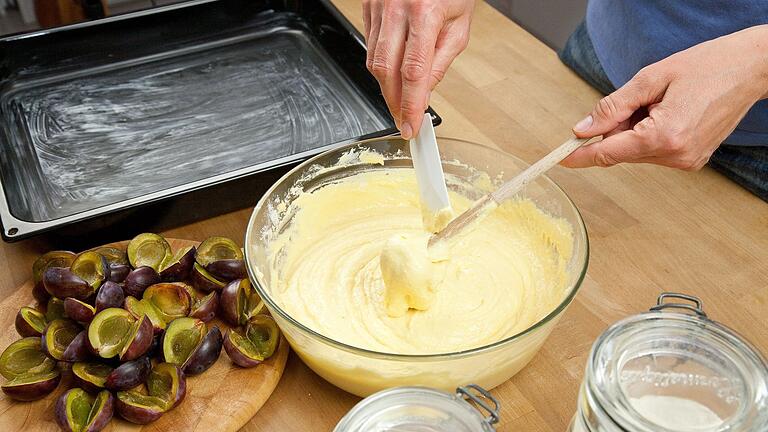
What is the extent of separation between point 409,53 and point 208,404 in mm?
516

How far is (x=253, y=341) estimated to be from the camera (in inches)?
39.1

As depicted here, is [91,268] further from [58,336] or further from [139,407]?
[139,407]

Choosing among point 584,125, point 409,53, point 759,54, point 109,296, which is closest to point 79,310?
point 109,296

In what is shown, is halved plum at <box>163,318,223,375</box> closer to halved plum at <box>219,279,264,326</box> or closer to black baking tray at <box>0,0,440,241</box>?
halved plum at <box>219,279,264,326</box>

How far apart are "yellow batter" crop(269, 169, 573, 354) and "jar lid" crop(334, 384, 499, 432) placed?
27 cm

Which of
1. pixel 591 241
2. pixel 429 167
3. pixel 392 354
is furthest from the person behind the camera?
pixel 591 241

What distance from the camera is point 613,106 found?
39.1 inches

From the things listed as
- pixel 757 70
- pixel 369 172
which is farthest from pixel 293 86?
pixel 757 70

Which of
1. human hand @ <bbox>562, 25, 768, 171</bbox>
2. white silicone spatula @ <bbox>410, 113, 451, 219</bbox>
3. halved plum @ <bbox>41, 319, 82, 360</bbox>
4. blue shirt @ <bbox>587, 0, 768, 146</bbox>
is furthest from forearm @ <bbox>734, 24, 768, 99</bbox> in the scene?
halved plum @ <bbox>41, 319, 82, 360</bbox>

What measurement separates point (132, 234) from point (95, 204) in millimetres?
109

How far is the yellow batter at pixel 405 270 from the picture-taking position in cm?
98

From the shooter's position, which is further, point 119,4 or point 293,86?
point 119,4

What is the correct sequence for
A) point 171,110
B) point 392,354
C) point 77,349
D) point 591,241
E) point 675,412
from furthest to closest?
point 171,110
point 591,241
point 77,349
point 392,354
point 675,412

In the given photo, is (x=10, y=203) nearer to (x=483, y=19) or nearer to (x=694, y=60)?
(x=694, y=60)
